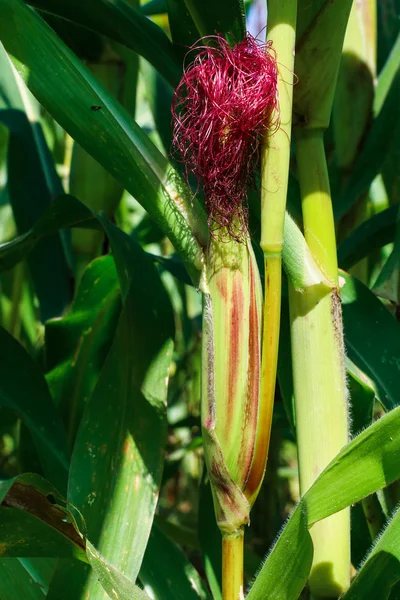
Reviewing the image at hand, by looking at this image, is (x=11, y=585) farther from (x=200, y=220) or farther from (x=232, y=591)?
(x=200, y=220)

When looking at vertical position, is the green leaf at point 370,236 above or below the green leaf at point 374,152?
below

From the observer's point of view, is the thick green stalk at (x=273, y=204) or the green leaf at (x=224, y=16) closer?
the thick green stalk at (x=273, y=204)

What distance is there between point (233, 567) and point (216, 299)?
218 millimetres

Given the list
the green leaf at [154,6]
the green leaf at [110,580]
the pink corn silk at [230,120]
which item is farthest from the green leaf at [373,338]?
the green leaf at [154,6]

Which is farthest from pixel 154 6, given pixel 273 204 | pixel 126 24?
pixel 273 204

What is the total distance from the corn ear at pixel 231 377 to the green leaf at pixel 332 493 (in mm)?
44

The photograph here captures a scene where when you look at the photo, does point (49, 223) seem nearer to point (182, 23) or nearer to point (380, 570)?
point (182, 23)

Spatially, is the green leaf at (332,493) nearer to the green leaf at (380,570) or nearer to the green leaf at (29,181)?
the green leaf at (380,570)

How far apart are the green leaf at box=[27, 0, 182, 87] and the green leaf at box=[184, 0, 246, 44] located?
0.37 feet

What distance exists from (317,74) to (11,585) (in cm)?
62

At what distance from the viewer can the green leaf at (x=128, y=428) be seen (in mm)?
750

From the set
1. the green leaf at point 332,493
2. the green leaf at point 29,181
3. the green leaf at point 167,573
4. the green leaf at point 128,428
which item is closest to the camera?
the green leaf at point 332,493

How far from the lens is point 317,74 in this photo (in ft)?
2.19

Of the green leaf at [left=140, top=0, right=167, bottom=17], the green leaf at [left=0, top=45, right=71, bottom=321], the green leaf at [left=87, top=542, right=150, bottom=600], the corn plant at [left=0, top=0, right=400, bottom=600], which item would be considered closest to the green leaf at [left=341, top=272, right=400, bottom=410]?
the corn plant at [left=0, top=0, right=400, bottom=600]
